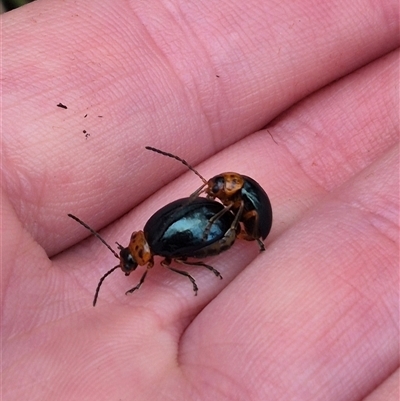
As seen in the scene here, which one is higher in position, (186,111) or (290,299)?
(186,111)

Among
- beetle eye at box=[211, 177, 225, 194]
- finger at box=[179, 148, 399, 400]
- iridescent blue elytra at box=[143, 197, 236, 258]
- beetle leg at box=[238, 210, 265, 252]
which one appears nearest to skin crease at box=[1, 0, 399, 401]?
finger at box=[179, 148, 399, 400]

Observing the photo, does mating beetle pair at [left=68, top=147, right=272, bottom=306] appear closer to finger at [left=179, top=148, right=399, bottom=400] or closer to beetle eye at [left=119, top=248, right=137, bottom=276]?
beetle eye at [left=119, top=248, right=137, bottom=276]

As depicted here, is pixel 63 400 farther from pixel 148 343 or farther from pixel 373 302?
pixel 373 302

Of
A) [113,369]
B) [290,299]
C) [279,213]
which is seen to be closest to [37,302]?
[113,369]

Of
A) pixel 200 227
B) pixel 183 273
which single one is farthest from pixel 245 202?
pixel 183 273

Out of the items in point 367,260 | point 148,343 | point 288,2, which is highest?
point 288,2

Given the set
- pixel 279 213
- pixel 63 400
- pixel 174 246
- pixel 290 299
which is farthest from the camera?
pixel 279 213
